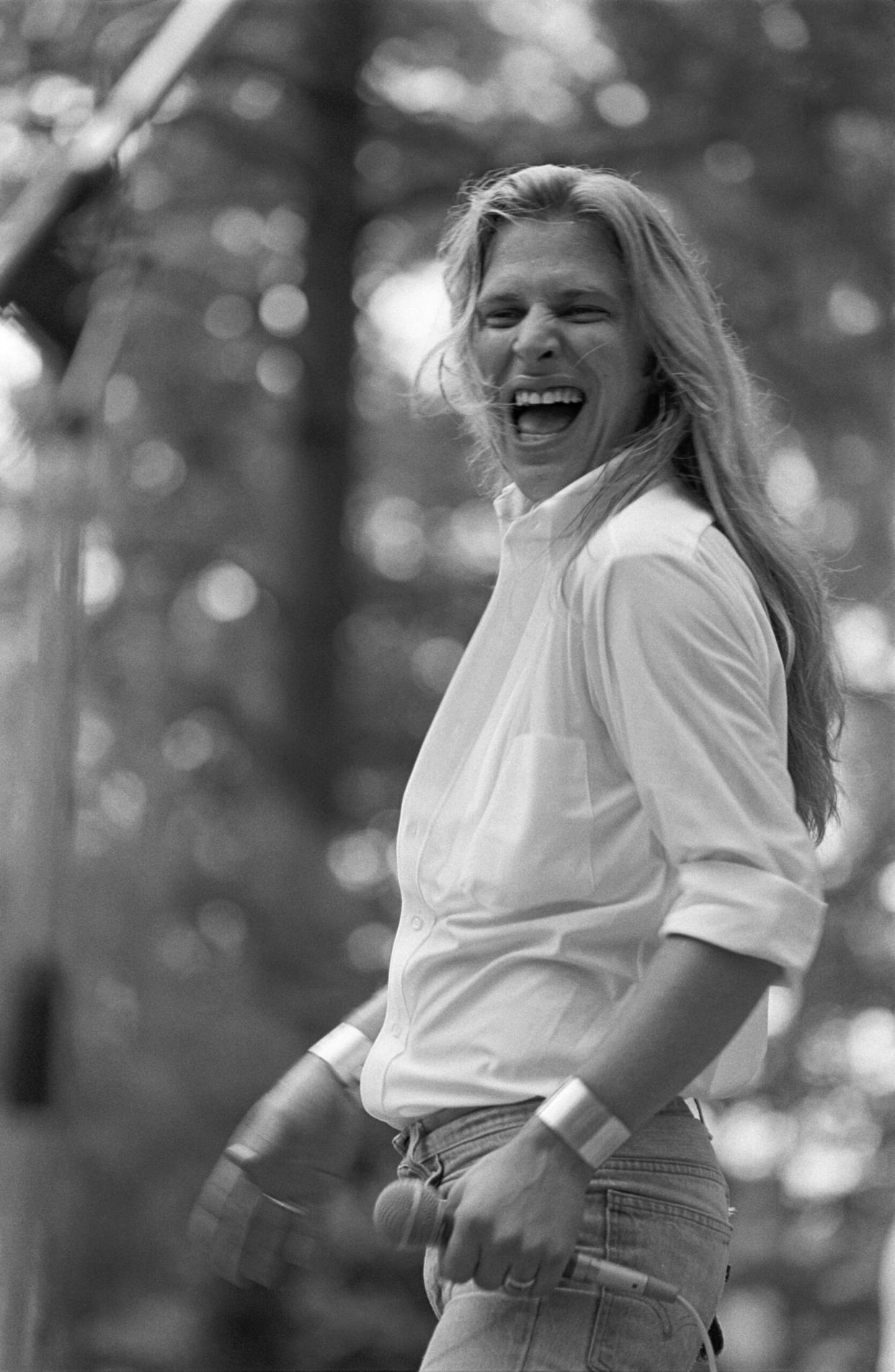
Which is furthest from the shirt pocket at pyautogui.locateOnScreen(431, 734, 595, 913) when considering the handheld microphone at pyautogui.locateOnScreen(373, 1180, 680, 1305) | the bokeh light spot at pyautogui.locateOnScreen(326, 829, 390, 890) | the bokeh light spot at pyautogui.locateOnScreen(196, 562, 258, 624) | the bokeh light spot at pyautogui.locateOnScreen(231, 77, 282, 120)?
the bokeh light spot at pyautogui.locateOnScreen(196, 562, 258, 624)

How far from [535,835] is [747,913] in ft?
0.72

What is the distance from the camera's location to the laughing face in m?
1.79

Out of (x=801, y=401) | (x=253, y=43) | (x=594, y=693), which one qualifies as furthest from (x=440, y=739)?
(x=253, y=43)

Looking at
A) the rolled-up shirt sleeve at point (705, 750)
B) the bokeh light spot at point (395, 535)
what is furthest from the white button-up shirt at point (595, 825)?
the bokeh light spot at point (395, 535)

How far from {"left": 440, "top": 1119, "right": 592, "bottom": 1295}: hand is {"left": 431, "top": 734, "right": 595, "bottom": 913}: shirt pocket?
226 millimetres

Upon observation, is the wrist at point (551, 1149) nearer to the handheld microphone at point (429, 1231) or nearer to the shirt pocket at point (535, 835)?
the handheld microphone at point (429, 1231)

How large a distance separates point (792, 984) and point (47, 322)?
93 cm

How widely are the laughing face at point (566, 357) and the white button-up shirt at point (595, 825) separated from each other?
0.08 meters

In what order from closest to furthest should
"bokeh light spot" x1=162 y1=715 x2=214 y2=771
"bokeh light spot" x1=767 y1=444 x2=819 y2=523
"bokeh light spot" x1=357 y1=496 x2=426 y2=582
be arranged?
"bokeh light spot" x1=767 y1=444 x2=819 y2=523 → "bokeh light spot" x1=162 y1=715 x2=214 y2=771 → "bokeh light spot" x1=357 y1=496 x2=426 y2=582

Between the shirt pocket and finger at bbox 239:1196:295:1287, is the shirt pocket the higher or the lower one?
the higher one

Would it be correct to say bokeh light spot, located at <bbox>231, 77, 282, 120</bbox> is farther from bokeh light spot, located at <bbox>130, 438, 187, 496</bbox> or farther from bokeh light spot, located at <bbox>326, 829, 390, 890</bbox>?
bokeh light spot, located at <bbox>326, 829, 390, 890</bbox>

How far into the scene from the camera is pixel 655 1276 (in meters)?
1.58

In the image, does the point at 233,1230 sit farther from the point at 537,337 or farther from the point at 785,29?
the point at 785,29

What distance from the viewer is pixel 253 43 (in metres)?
8.68
